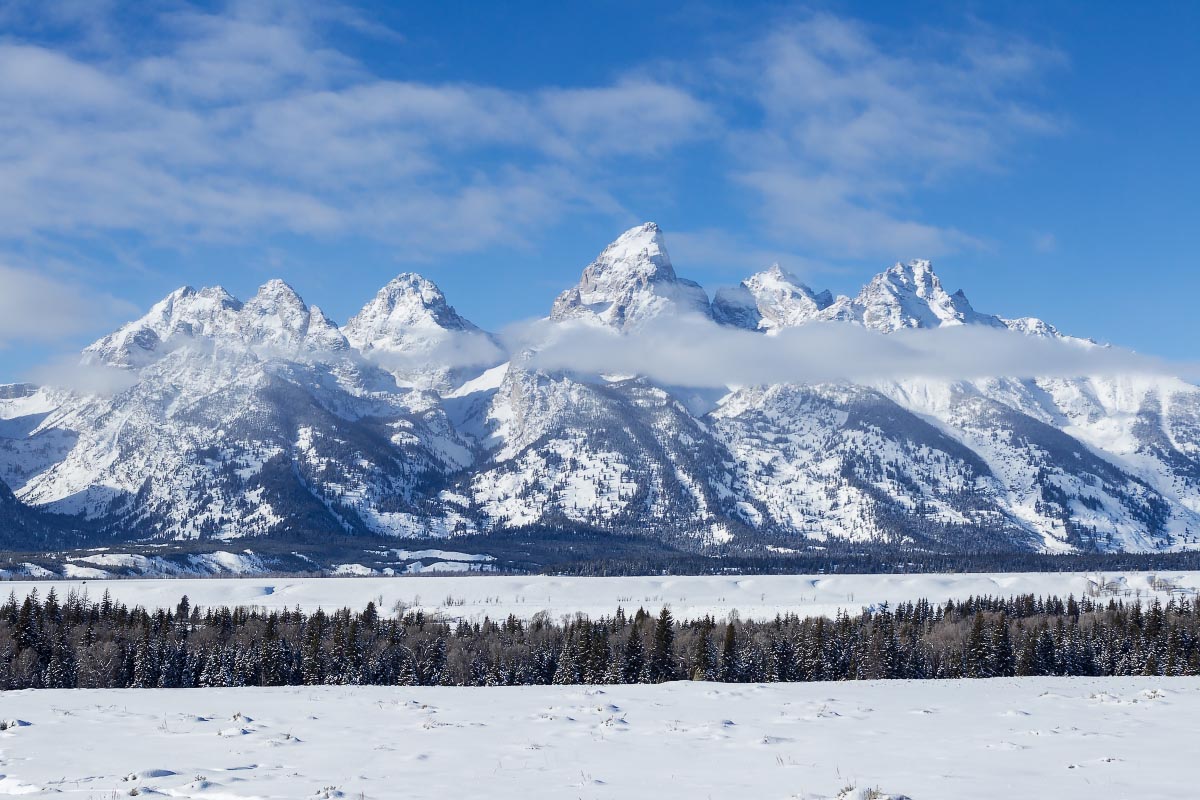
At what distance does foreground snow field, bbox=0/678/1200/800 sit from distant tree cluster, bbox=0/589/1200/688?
58152 mm

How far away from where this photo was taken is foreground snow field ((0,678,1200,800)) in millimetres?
23203

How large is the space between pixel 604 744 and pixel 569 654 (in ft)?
265

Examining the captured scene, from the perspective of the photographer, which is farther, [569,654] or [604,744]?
[569,654]

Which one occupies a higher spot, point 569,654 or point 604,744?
point 604,744

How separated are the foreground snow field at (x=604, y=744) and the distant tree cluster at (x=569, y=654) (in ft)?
191

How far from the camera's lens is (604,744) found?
29.8 metres

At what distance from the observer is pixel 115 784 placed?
23.2 m

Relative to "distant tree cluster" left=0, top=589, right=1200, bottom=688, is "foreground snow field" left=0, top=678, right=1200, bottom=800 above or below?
above

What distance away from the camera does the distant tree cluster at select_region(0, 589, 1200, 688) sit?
103500 mm

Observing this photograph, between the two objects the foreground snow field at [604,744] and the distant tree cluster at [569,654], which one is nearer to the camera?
the foreground snow field at [604,744]

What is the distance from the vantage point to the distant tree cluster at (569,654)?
10350 cm

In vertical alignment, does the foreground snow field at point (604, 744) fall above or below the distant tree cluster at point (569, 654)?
above

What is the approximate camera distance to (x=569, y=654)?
356ft

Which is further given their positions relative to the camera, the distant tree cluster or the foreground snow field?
the distant tree cluster
